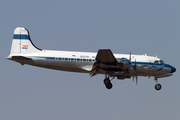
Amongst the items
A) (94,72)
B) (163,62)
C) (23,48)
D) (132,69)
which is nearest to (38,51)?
(23,48)

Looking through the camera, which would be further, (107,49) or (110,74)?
(110,74)

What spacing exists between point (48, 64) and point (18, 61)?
3.55 metres

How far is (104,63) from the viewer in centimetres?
3988

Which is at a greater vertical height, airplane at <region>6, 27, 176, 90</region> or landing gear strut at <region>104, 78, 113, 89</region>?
airplane at <region>6, 27, 176, 90</region>

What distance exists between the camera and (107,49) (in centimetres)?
3738

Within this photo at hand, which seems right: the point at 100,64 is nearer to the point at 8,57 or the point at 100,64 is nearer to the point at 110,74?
the point at 110,74

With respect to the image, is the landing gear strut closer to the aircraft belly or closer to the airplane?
the airplane

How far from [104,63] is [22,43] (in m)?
10.4

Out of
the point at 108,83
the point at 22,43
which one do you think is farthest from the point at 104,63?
the point at 22,43

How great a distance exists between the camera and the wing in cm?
3809

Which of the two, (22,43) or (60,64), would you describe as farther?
(22,43)

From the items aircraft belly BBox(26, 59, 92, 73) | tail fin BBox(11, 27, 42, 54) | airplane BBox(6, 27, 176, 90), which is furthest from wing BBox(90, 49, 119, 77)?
tail fin BBox(11, 27, 42, 54)

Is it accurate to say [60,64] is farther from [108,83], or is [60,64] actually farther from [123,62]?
[123,62]

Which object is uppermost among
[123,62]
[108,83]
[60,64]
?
[123,62]
